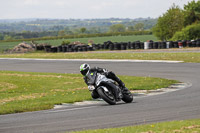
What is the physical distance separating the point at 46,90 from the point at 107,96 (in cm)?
641

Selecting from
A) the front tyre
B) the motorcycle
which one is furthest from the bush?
the front tyre

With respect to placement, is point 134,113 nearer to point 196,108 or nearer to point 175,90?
point 196,108

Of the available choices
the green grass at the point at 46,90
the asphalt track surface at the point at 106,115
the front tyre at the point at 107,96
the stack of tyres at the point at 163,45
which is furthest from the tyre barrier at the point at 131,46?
the front tyre at the point at 107,96

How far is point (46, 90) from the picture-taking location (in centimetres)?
1945

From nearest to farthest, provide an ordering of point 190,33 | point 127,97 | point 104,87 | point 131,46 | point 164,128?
1. point 164,128
2. point 104,87
3. point 127,97
4. point 131,46
5. point 190,33

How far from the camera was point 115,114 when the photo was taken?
457 inches

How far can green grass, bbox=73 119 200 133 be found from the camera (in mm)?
8703

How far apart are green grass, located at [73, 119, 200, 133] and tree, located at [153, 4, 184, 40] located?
195 feet

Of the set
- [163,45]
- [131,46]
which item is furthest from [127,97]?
[131,46]

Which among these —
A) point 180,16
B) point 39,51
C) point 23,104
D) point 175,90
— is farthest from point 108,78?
point 180,16

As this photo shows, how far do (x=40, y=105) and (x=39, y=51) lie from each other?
152 feet

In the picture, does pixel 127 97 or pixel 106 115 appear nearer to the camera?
pixel 106 115

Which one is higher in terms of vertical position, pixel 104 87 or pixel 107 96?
pixel 104 87

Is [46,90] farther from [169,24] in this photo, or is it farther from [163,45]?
[169,24]
